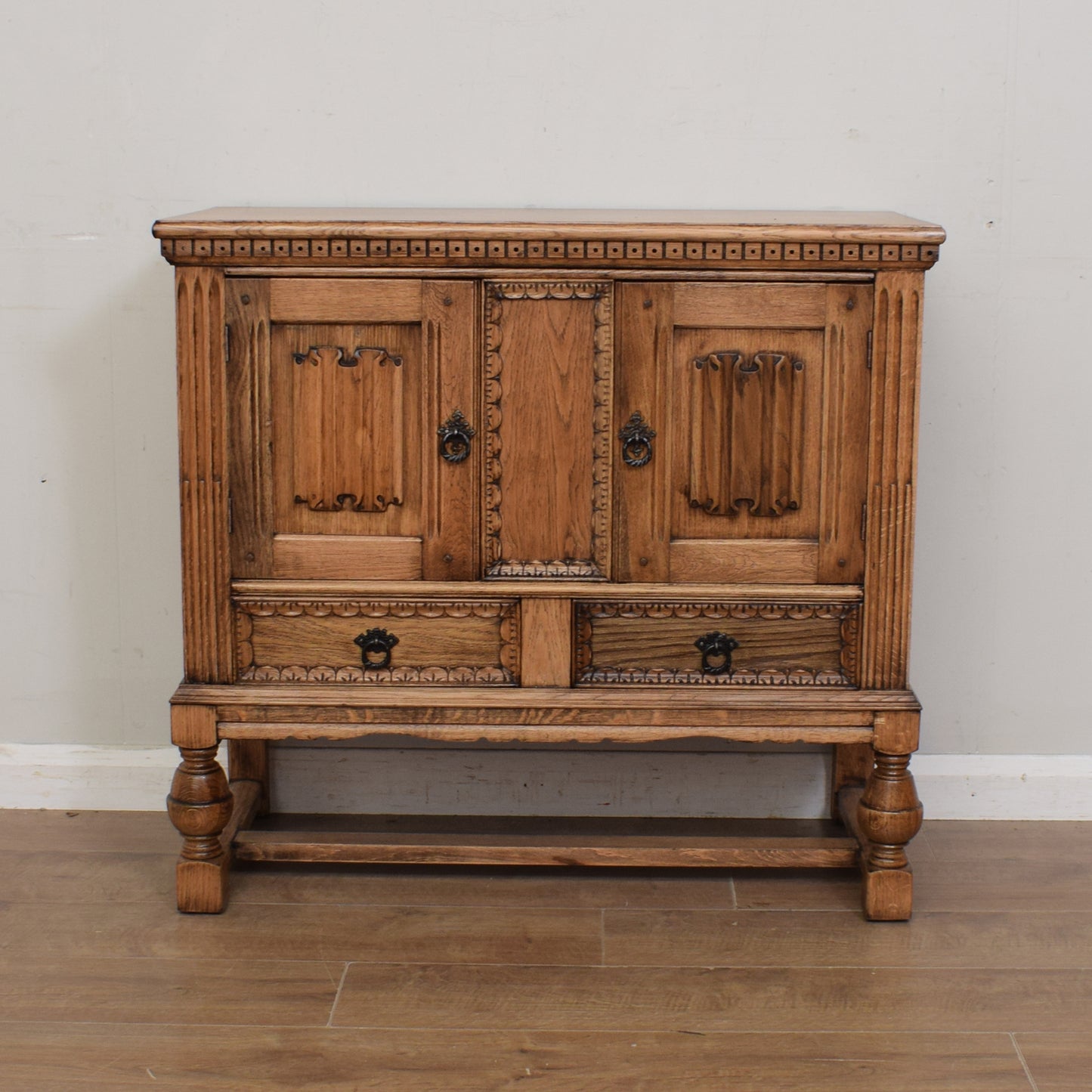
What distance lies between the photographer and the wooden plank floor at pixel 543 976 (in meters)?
2.34

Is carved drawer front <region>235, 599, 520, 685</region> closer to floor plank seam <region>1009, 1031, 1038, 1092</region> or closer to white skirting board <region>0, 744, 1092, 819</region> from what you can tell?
white skirting board <region>0, 744, 1092, 819</region>

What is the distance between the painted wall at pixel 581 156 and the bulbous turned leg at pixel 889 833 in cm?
64

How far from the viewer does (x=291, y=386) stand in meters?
2.71

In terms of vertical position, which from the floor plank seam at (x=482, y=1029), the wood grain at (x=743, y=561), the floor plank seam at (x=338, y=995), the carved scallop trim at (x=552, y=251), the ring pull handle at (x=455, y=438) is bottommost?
the floor plank seam at (x=482, y=1029)

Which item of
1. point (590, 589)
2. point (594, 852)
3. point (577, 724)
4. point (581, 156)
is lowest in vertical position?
point (594, 852)

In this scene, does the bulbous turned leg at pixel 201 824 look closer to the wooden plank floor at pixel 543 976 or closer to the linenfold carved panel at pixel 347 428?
the wooden plank floor at pixel 543 976

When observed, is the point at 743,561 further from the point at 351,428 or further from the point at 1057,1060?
the point at 1057,1060

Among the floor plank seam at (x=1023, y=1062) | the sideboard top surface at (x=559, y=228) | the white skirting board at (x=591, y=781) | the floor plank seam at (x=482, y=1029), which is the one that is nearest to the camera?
the floor plank seam at (x=1023, y=1062)

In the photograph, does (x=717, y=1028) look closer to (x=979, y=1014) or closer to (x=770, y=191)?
(x=979, y=1014)

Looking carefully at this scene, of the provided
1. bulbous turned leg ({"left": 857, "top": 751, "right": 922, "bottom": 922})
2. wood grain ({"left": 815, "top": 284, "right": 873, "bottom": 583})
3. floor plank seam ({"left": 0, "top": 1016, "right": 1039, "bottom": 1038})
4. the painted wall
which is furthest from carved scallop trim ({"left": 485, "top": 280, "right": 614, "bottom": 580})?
floor plank seam ({"left": 0, "top": 1016, "right": 1039, "bottom": 1038})

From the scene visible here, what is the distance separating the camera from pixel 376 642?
2.78 m

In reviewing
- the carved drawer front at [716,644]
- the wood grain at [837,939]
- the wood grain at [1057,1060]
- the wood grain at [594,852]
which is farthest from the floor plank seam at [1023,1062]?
the carved drawer front at [716,644]

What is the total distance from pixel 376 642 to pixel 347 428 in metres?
0.43

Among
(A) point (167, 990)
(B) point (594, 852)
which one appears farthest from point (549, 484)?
(A) point (167, 990)
